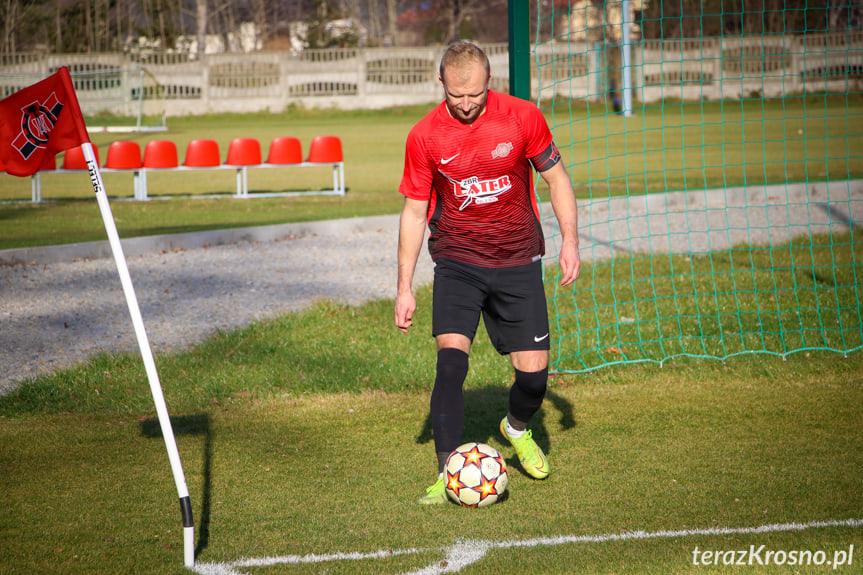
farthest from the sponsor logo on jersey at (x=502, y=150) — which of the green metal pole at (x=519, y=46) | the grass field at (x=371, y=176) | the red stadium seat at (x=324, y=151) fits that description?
the red stadium seat at (x=324, y=151)

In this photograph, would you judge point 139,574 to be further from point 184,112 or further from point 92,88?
point 184,112

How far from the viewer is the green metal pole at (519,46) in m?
5.93

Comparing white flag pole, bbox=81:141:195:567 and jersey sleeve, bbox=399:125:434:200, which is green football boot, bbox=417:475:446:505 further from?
jersey sleeve, bbox=399:125:434:200

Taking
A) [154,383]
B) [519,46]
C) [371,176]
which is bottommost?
[154,383]

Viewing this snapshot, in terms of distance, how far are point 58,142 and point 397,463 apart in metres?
2.39

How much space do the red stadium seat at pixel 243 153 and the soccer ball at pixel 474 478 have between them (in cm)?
1374

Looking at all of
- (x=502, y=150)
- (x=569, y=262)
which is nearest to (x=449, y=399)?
(x=569, y=262)

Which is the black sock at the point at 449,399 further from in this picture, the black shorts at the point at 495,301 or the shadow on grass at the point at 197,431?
the shadow on grass at the point at 197,431

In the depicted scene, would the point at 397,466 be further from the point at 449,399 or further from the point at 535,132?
the point at 535,132

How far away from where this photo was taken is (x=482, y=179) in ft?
13.6

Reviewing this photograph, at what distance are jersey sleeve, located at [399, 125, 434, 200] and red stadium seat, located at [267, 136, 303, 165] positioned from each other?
1322 centimetres

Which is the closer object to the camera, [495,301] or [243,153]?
[495,301]

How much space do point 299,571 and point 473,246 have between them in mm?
1703

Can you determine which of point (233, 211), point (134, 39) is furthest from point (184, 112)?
point (233, 211)
